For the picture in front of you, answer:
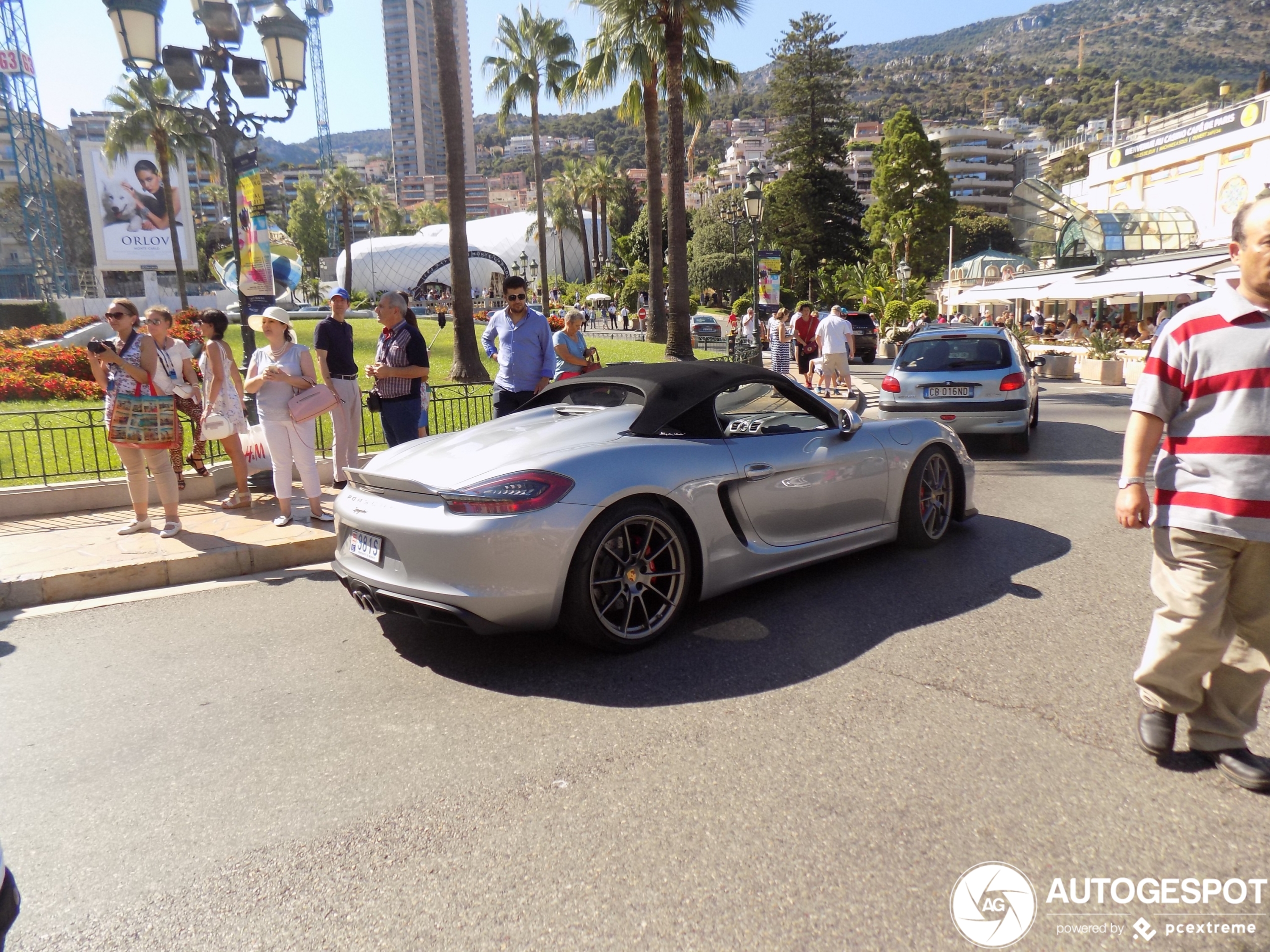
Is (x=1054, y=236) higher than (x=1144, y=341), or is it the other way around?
(x=1054, y=236)

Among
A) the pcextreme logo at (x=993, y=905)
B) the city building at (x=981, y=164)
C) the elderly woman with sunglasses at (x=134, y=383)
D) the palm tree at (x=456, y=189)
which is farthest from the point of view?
the city building at (x=981, y=164)

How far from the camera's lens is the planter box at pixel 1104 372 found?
20141 millimetres

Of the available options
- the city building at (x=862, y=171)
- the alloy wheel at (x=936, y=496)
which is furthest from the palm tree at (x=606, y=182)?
the city building at (x=862, y=171)

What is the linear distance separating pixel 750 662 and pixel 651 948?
6.25ft

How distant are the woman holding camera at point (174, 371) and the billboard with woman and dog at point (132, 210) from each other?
64176 millimetres

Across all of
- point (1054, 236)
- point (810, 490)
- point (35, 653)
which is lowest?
point (35, 653)

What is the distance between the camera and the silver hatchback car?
980 cm

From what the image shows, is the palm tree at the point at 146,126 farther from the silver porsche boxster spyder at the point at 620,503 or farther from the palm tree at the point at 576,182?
the palm tree at the point at 576,182

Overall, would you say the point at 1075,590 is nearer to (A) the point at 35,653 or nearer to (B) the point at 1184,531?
(B) the point at 1184,531

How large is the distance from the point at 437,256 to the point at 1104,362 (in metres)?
101

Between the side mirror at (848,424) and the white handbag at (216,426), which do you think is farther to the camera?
the white handbag at (216,426)

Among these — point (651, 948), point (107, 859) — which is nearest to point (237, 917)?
point (107, 859)

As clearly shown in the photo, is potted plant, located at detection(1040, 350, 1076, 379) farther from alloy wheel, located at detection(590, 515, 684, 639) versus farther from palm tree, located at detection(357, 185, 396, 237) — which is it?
palm tree, located at detection(357, 185, 396, 237)

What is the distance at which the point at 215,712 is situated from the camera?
369 centimetres
